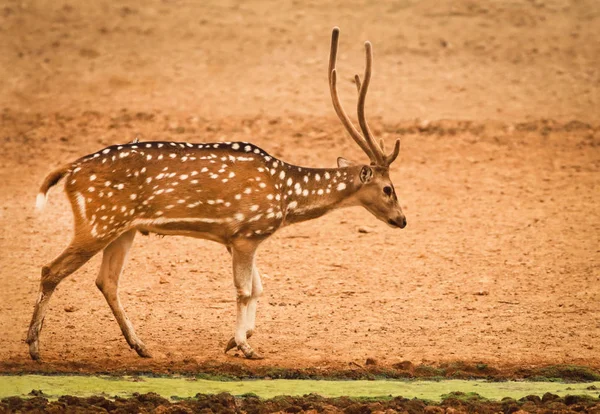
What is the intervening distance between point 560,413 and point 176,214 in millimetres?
3446

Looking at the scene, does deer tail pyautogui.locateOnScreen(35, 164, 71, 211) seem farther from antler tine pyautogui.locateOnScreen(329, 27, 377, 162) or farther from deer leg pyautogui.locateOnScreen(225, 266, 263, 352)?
antler tine pyautogui.locateOnScreen(329, 27, 377, 162)

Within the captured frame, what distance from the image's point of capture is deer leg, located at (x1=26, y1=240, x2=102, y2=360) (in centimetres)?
1062

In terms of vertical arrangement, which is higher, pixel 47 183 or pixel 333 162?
pixel 333 162

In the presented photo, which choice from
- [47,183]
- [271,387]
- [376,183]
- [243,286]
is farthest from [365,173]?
[47,183]

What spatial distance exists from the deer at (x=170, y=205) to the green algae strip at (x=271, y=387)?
64cm

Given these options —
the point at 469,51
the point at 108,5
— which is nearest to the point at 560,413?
the point at 469,51

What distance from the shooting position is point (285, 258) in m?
14.2

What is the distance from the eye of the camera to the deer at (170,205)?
10.7m

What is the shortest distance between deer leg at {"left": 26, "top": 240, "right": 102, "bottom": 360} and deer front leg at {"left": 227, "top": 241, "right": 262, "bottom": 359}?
1.17m

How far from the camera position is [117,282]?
11102 millimetres

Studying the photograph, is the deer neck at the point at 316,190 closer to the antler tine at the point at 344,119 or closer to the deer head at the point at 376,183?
the deer head at the point at 376,183

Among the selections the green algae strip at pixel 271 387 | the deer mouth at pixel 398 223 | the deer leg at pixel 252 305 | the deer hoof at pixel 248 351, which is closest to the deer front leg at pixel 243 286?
the deer hoof at pixel 248 351

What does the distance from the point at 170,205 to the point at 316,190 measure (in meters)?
1.37

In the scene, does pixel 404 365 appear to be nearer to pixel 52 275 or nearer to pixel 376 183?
pixel 376 183
